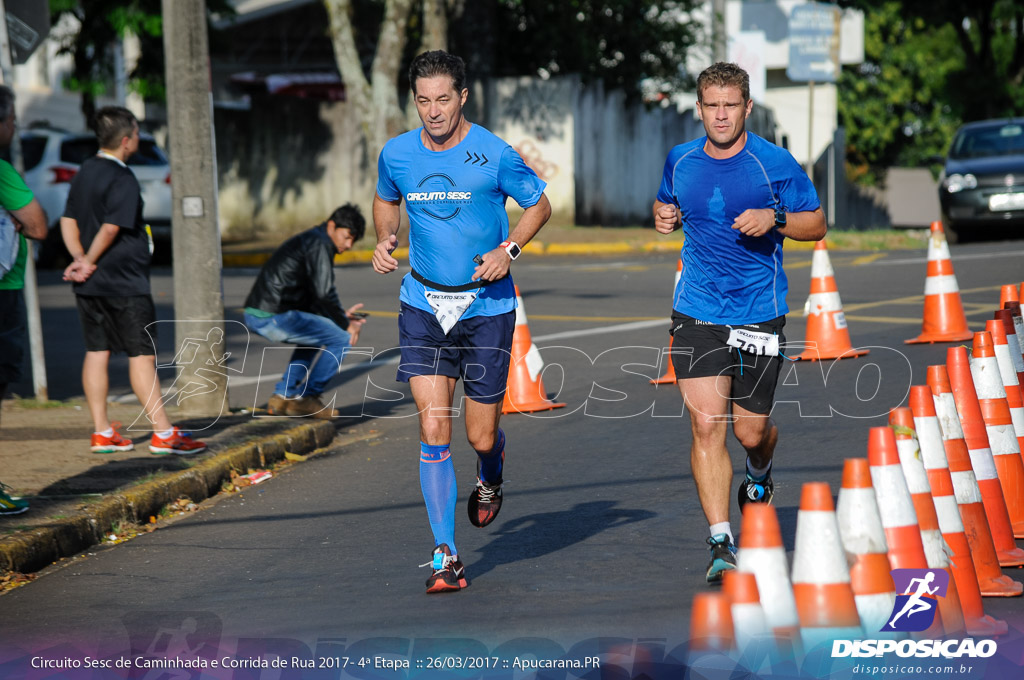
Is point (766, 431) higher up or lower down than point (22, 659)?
higher up

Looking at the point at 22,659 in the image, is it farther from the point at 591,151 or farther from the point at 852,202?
the point at 852,202

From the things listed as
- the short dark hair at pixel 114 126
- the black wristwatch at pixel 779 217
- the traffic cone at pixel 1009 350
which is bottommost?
the traffic cone at pixel 1009 350

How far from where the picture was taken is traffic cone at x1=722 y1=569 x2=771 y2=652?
321 cm

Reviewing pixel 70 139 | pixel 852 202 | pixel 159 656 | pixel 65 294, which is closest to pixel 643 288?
pixel 65 294

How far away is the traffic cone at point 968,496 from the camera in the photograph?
4809 mm

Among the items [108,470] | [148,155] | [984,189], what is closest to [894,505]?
[108,470]

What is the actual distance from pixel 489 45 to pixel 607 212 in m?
4.36

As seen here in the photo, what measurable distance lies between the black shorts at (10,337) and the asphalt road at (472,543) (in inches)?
40.5

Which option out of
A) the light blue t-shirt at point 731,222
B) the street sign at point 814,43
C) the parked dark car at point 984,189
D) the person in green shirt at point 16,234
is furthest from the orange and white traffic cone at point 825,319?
the street sign at point 814,43

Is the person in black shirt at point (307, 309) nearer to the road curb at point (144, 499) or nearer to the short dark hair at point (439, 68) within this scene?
the road curb at point (144, 499)

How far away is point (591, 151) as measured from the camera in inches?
1059

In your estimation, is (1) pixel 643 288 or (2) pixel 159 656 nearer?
(2) pixel 159 656

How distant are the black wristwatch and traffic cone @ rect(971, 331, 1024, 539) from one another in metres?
1.07

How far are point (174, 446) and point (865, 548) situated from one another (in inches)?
192
